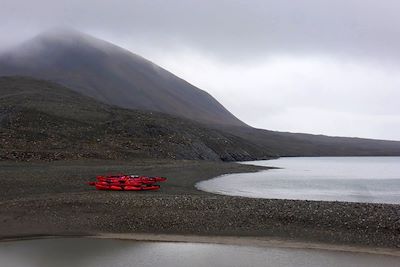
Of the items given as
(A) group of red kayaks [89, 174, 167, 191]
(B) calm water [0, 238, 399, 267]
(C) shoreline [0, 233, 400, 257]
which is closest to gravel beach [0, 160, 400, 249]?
(C) shoreline [0, 233, 400, 257]

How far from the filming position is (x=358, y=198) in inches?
1565

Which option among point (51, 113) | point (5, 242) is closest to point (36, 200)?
point (5, 242)

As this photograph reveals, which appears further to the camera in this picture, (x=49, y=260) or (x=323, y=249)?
(x=323, y=249)

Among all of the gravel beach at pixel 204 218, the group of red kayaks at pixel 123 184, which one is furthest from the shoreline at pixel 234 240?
the group of red kayaks at pixel 123 184

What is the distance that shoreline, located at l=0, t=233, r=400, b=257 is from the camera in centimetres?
2011

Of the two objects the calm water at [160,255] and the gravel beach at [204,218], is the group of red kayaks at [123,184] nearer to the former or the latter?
the gravel beach at [204,218]

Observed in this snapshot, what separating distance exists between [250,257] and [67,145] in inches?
2373

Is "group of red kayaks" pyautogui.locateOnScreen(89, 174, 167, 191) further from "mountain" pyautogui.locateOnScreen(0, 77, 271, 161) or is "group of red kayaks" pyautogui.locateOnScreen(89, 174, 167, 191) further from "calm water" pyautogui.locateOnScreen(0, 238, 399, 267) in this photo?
"mountain" pyautogui.locateOnScreen(0, 77, 271, 161)

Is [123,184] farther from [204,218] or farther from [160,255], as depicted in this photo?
[160,255]

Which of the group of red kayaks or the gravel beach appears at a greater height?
the group of red kayaks

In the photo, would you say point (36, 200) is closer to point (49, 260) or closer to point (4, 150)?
point (49, 260)

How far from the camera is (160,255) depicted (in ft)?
62.6

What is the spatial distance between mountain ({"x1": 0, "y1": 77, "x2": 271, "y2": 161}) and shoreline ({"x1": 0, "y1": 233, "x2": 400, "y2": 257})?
40097mm

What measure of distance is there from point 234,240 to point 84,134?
6575cm
